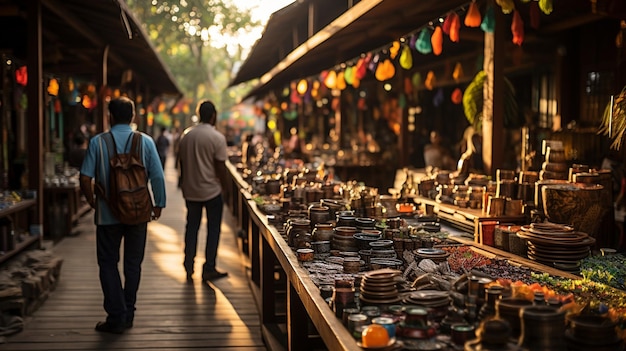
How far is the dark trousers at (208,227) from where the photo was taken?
24.1 feet

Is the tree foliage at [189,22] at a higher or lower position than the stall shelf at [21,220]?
higher

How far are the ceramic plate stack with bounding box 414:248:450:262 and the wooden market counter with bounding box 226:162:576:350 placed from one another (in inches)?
22.1

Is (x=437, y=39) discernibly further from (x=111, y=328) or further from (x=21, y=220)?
(x=21, y=220)

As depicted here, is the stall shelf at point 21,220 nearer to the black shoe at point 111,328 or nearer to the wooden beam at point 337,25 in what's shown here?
the black shoe at point 111,328

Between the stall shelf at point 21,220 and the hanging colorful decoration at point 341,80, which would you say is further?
the hanging colorful decoration at point 341,80

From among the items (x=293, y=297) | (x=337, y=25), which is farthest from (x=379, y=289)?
(x=337, y=25)

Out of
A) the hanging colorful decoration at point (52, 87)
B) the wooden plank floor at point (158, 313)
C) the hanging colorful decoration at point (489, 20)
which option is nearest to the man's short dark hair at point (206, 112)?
the wooden plank floor at point (158, 313)

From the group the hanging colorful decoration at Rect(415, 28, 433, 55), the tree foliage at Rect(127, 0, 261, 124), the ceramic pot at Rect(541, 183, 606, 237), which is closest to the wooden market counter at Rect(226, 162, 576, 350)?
the ceramic pot at Rect(541, 183, 606, 237)

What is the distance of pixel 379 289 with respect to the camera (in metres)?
3.00

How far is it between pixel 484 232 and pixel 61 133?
14508mm

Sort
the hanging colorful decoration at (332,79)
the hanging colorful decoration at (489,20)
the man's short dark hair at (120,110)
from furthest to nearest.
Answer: the hanging colorful decoration at (332,79), the hanging colorful decoration at (489,20), the man's short dark hair at (120,110)

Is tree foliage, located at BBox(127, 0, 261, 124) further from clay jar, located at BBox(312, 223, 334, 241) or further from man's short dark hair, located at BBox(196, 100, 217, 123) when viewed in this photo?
clay jar, located at BBox(312, 223, 334, 241)

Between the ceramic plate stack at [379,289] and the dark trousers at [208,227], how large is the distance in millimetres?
4478

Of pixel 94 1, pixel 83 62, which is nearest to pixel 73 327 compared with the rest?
pixel 94 1
